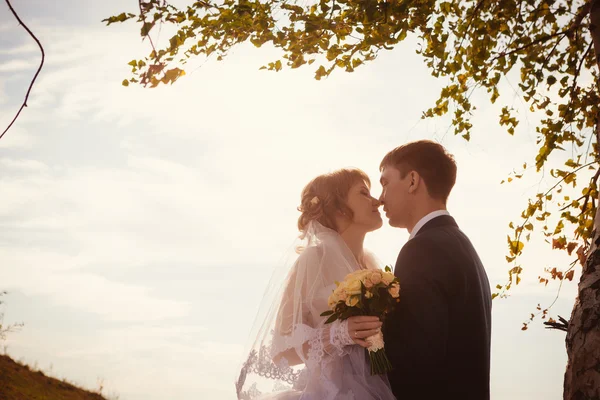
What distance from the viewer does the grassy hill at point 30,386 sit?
9.71 meters

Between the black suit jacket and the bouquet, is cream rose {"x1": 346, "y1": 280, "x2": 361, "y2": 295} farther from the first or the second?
the black suit jacket

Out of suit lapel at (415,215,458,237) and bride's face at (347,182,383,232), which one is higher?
bride's face at (347,182,383,232)

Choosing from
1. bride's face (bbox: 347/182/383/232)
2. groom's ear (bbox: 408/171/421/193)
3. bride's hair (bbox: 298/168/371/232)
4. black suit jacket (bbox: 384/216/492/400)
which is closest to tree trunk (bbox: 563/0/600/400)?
black suit jacket (bbox: 384/216/492/400)

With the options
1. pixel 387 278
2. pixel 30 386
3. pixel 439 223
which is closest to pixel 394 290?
pixel 387 278

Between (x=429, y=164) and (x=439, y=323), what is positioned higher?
(x=429, y=164)

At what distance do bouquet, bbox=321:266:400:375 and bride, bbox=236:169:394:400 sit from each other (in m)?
0.07

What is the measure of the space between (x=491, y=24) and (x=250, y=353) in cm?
486

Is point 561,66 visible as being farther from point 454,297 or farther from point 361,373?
point 361,373

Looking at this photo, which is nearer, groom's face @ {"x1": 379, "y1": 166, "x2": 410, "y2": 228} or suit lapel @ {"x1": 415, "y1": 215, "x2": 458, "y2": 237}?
suit lapel @ {"x1": 415, "y1": 215, "x2": 458, "y2": 237}

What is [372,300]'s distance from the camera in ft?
13.6

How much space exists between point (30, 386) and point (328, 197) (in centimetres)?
757

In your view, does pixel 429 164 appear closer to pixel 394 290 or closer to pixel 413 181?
pixel 413 181

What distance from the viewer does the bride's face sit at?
5.94 meters

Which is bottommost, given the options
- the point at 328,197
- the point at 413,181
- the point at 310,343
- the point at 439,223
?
the point at 310,343
